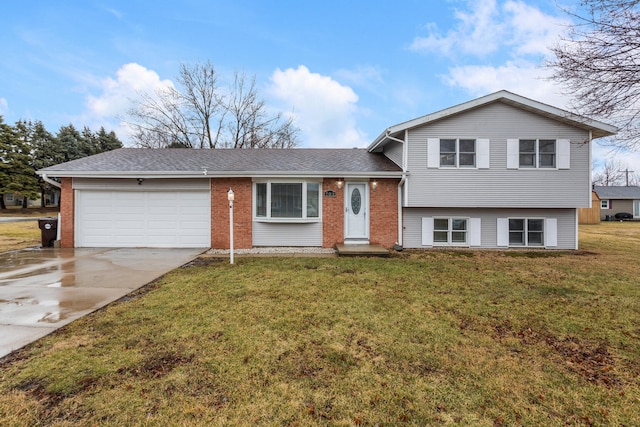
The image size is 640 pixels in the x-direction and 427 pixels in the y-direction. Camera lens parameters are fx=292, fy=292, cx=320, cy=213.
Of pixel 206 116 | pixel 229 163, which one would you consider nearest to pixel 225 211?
pixel 229 163

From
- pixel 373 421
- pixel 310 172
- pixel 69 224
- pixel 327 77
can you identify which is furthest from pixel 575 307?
pixel 327 77

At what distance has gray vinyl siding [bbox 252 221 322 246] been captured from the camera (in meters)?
9.99

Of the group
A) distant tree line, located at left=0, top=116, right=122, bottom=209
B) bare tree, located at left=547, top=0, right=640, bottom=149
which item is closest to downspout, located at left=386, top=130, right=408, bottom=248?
bare tree, located at left=547, top=0, right=640, bottom=149

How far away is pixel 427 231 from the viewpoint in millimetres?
10078

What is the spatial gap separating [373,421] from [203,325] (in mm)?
2525

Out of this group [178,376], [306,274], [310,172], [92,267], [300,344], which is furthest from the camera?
[310,172]

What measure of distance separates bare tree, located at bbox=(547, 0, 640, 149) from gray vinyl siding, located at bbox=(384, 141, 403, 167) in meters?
4.48

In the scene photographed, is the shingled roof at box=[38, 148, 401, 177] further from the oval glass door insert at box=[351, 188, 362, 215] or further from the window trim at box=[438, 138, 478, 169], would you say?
the window trim at box=[438, 138, 478, 169]

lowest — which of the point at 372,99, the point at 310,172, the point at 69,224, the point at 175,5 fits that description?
the point at 69,224

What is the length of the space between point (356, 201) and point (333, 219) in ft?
3.32

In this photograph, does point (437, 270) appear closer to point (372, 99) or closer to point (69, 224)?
point (69, 224)

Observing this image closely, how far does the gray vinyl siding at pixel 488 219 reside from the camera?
10047mm

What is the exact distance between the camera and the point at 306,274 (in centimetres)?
650

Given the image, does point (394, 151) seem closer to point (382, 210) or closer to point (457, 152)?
point (457, 152)
